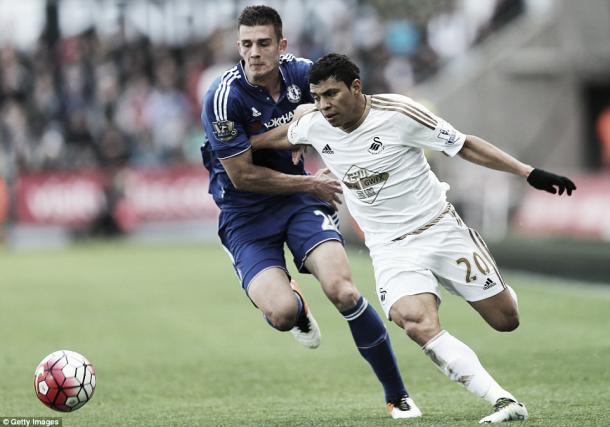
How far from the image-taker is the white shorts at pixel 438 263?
280 inches

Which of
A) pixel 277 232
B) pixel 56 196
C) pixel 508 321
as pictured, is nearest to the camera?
pixel 508 321

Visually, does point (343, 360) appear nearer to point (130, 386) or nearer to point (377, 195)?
point (130, 386)

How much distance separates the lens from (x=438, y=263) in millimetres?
7199

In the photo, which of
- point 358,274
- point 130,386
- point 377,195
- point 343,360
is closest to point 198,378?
point 130,386

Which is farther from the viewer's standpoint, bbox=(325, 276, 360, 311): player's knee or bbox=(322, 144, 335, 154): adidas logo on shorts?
bbox=(325, 276, 360, 311): player's knee

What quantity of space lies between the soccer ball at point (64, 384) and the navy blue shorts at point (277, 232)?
1.34 metres

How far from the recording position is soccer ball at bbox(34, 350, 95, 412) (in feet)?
23.4

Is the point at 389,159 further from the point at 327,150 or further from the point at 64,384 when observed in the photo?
the point at 64,384

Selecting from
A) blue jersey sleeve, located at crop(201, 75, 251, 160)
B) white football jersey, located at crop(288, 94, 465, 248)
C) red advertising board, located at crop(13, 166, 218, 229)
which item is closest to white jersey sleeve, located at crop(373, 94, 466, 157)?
white football jersey, located at crop(288, 94, 465, 248)

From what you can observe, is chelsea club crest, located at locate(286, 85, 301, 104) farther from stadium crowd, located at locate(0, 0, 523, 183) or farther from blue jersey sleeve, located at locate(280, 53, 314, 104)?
stadium crowd, located at locate(0, 0, 523, 183)

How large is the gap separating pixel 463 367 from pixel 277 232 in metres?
1.95

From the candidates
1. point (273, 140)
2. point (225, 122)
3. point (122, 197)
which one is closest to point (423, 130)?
point (273, 140)

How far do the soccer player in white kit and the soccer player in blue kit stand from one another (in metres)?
0.47

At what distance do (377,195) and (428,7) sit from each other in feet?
69.0
